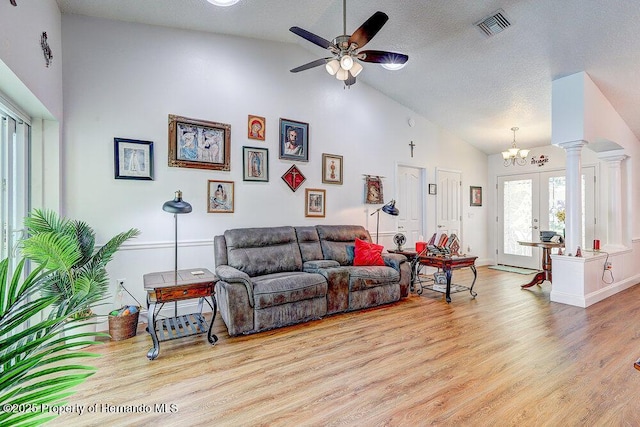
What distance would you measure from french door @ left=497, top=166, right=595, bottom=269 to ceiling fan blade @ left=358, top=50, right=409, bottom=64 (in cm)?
485

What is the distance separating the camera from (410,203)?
19.7ft

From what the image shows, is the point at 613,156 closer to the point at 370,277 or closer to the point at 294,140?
the point at 370,277

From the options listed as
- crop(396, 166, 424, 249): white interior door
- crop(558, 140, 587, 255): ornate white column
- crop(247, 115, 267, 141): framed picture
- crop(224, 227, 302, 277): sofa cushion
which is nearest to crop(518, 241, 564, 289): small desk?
crop(558, 140, 587, 255): ornate white column

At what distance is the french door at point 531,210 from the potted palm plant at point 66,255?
6.89 meters

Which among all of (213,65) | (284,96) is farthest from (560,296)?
(213,65)

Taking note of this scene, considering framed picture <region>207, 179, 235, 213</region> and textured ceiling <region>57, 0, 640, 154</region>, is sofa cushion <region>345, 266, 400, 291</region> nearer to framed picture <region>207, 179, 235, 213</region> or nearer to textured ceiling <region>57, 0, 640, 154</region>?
framed picture <region>207, 179, 235, 213</region>

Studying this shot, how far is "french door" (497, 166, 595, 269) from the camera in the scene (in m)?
5.93

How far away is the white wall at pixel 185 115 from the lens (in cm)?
335

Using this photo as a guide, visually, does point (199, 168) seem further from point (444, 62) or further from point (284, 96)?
point (444, 62)

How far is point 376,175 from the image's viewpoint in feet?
17.9

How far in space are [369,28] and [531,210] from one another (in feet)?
18.9

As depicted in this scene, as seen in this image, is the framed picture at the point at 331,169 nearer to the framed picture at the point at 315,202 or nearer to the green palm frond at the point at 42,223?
the framed picture at the point at 315,202

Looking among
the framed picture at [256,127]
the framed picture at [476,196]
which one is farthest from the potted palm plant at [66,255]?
the framed picture at [476,196]

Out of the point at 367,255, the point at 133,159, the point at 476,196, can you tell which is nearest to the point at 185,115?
the point at 133,159
